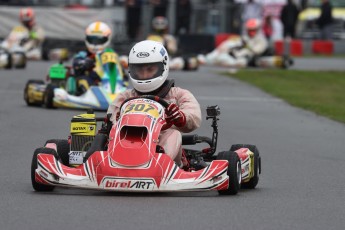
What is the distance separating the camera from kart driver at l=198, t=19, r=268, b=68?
2911 centimetres

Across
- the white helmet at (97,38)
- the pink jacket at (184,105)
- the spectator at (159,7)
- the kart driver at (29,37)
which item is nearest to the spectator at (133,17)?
the spectator at (159,7)

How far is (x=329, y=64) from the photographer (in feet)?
98.7

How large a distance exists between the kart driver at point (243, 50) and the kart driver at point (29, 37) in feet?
13.6

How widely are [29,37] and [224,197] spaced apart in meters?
21.6

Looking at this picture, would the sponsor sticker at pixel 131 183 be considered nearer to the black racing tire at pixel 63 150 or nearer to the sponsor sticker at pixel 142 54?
the black racing tire at pixel 63 150

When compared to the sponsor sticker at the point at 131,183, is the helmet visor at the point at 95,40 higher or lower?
lower

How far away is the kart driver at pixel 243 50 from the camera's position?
29.1m

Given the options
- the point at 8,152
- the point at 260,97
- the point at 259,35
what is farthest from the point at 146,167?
the point at 259,35

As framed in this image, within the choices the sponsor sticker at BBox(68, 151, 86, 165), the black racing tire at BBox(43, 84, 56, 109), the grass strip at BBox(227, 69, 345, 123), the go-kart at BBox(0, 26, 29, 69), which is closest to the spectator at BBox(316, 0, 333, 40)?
the grass strip at BBox(227, 69, 345, 123)

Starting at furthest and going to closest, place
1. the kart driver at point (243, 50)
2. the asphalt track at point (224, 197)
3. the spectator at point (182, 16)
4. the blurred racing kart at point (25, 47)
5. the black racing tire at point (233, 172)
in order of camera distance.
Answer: the spectator at point (182, 16), the kart driver at point (243, 50), the blurred racing kart at point (25, 47), the black racing tire at point (233, 172), the asphalt track at point (224, 197)

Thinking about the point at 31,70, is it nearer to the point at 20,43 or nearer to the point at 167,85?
the point at 20,43

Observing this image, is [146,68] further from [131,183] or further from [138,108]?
[131,183]

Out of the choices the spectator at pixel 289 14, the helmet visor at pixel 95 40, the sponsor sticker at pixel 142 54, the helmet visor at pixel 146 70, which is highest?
the sponsor sticker at pixel 142 54

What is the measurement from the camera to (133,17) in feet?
107
